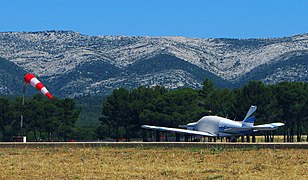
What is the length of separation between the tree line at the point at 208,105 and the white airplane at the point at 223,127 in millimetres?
20476

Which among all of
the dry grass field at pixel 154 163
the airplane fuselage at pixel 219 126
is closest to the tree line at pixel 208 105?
the airplane fuselage at pixel 219 126

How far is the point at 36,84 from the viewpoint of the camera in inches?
3445

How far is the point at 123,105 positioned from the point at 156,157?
9259 centimetres

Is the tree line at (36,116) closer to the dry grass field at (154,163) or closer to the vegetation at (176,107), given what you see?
the vegetation at (176,107)

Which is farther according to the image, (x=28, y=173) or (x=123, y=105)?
(x=123, y=105)

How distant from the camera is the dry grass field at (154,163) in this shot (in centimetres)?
4416

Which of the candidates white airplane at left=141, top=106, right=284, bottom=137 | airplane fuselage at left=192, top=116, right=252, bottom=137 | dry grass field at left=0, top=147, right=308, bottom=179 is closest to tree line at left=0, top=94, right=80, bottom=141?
white airplane at left=141, top=106, right=284, bottom=137

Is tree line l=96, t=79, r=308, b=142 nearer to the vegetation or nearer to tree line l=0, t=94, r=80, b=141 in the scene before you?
the vegetation

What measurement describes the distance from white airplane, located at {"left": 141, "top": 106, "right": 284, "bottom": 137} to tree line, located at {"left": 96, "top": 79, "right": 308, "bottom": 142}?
67.2 ft

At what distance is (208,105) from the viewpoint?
153m

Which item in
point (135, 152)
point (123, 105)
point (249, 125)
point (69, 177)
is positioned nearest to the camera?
point (69, 177)

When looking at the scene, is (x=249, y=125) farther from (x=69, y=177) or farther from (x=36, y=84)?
(x=69, y=177)

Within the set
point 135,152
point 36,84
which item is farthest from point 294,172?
point 36,84

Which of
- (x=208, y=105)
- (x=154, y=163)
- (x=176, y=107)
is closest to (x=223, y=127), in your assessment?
(x=176, y=107)
